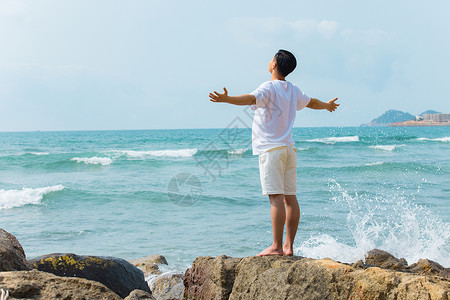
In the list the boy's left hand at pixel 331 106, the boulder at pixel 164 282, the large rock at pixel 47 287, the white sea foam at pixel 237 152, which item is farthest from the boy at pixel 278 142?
the white sea foam at pixel 237 152

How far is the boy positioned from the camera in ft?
10.3

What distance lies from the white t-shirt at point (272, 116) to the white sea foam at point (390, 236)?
374 cm

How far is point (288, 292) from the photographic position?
2225 mm

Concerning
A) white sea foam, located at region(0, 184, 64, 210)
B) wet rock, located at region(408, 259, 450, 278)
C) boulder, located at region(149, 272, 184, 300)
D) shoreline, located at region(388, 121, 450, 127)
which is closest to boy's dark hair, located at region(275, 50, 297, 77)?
wet rock, located at region(408, 259, 450, 278)

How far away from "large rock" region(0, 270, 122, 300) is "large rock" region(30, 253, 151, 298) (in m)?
1.41

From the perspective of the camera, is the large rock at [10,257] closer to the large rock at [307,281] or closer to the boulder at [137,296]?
the boulder at [137,296]

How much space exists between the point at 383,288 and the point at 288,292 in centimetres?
48

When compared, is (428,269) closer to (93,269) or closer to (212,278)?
(212,278)

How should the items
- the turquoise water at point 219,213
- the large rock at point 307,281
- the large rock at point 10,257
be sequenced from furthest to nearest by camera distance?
the turquoise water at point 219,213
the large rock at point 10,257
the large rock at point 307,281

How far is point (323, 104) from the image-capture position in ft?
12.0

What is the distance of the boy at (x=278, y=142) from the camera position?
312 cm

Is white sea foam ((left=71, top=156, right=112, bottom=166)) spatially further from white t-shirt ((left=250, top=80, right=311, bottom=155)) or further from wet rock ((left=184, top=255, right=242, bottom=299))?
white t-shirt ((left=250, top=80, right=311, bottom=155))

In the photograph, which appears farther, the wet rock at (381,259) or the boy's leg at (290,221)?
the wet rock at (381,259)

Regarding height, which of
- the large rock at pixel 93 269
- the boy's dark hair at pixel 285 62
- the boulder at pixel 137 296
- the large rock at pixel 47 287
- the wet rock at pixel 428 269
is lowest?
the wet rock at pixel 428 269
